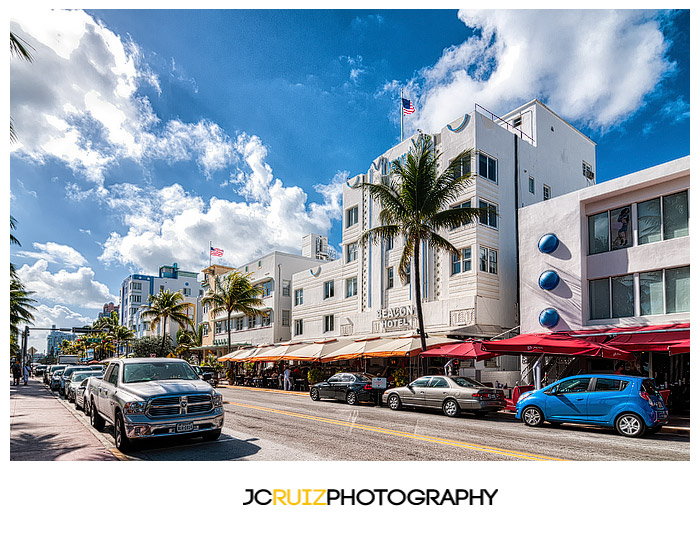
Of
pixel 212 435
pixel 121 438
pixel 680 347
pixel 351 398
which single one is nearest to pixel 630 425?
pixel 680 347

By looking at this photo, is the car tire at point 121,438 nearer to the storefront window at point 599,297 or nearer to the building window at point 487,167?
the storefront window at point 599,297

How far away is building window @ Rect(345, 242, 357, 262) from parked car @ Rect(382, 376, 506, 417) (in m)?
18.5

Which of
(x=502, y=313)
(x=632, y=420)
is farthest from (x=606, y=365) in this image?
(x=632, y=420)

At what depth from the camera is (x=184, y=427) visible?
966cm

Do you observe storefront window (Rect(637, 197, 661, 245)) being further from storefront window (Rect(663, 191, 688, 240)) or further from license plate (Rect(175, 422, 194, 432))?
license plate (Rect(175, 422, 194, 432))

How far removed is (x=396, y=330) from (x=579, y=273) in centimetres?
1154

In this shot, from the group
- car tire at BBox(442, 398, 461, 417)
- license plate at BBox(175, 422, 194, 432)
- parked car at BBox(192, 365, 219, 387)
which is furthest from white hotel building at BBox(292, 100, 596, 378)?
license plate at BBox(175, 422, 194, 432)

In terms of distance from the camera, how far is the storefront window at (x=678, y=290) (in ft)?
60.3

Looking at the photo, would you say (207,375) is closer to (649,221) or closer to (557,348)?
(557,348)

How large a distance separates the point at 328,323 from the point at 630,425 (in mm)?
28250

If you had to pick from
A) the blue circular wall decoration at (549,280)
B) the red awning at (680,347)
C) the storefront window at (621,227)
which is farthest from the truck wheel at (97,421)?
the storefront window at (621,227)
